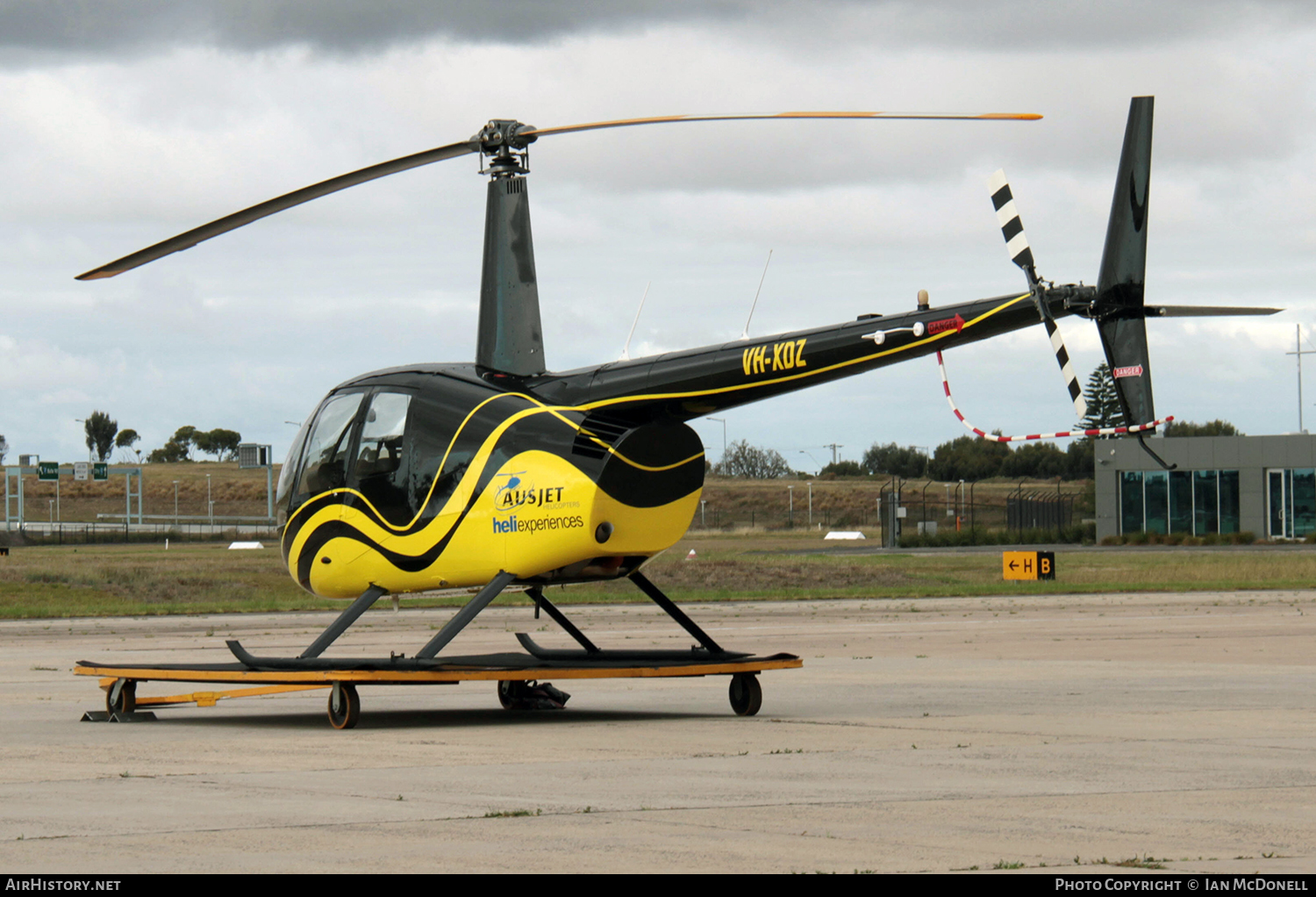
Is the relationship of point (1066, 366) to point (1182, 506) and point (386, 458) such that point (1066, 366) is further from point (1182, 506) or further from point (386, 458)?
point (1182, 506)

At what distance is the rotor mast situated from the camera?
15.9m

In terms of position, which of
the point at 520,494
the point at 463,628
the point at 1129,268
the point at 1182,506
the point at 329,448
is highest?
the point at 1129,268

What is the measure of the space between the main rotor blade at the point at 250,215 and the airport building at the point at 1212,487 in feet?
208

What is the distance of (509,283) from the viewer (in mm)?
16141

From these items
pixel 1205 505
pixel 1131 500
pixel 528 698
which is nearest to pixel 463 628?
pixel 528 698

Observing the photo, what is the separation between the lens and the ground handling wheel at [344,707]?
14.6 m

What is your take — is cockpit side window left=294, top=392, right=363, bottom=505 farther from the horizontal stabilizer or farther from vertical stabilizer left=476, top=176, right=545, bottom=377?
the horizontal stabilizer

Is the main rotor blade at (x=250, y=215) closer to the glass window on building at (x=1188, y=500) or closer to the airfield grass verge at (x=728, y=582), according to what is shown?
the airfield grass verge at (x=728, y=582)

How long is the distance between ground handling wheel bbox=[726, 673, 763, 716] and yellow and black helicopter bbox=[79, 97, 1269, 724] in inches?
1.5

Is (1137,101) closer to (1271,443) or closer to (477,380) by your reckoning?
(477,380)

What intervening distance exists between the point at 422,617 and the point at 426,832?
27.8 metres

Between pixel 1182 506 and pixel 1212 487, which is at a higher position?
pixel 1212 487

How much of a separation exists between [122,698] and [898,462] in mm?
169974
